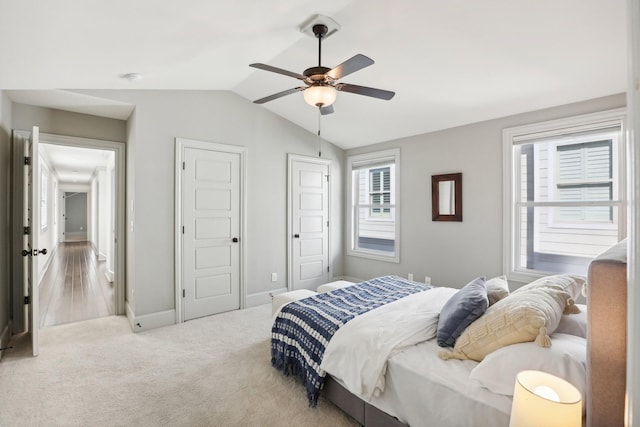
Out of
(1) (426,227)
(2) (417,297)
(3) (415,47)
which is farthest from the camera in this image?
(1) (426,227)

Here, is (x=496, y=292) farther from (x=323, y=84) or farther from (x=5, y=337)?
(x=5, y=337)

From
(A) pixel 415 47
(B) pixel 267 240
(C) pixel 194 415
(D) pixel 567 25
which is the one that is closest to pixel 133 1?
(A) pixel 415 47

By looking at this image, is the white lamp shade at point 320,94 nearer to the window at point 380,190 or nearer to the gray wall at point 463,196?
the gray wall at point 463,196

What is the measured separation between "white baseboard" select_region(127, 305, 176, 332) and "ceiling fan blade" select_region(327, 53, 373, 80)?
3207mm

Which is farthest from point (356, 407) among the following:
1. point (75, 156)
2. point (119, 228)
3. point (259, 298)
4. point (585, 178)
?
point (75, 156)

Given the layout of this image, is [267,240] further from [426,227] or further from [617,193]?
[617,193]

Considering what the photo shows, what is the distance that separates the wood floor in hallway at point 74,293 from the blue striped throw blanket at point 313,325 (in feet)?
9.52

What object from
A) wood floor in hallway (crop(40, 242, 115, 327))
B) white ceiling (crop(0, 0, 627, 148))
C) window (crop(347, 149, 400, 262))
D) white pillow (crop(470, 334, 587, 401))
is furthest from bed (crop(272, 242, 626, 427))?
wood floor in hallway (crop(40, 242, 115, 327))

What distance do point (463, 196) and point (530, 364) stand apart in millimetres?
2940

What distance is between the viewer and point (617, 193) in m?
3.02

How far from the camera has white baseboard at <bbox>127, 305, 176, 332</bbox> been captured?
3.48 meters

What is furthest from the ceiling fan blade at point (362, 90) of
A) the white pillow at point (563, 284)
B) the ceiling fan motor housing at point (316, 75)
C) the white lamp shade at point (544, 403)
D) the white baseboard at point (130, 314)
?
the white baseboard at point (130, 314)

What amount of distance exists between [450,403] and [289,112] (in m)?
4.08

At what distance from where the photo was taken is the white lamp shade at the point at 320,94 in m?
2.32
